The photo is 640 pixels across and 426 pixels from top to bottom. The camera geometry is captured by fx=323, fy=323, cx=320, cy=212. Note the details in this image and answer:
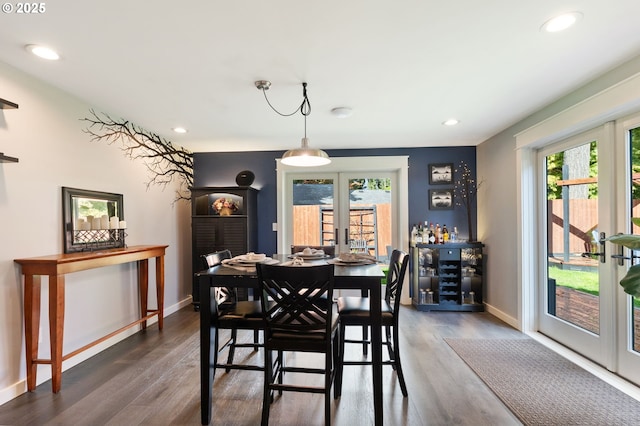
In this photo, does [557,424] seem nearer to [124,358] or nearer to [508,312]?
[508,312]

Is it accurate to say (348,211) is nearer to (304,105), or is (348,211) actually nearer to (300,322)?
(304,105)

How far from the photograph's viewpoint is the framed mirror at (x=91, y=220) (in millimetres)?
2701

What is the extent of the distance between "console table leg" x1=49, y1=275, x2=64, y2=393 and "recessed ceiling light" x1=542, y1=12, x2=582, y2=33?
348 centimetres

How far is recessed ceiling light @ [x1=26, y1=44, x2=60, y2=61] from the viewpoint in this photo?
6.48 feet

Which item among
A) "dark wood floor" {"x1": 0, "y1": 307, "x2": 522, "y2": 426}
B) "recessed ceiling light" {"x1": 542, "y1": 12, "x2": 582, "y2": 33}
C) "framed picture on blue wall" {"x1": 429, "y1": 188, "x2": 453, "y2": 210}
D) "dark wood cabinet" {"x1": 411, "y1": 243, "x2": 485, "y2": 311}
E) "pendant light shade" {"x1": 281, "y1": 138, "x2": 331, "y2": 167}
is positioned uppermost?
"recessed ceiling light" {"x1": 542, "y1": 12, "x2": 582, "y2": 33}

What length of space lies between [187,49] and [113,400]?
2368mm

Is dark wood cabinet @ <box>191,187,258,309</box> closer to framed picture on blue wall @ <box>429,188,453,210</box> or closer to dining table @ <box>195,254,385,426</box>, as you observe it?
dining table @ <box>195,254,385,426</box>

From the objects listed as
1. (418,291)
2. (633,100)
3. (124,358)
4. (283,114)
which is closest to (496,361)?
(418,291)

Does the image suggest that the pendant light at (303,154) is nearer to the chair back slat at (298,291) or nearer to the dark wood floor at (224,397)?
the chair back slat at (298,291)

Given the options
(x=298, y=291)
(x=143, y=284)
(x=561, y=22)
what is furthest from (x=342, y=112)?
(x=143, y=284)

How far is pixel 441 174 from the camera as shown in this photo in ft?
15.2

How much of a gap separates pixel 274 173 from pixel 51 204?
8.94 feet

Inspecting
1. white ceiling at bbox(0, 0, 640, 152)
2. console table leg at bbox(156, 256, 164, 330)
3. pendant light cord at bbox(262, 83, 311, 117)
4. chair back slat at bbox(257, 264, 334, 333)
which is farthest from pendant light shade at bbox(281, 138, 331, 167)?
console table leg at bbox(156, 256, 164, 330)

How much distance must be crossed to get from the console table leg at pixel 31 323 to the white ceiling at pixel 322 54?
1.53m
